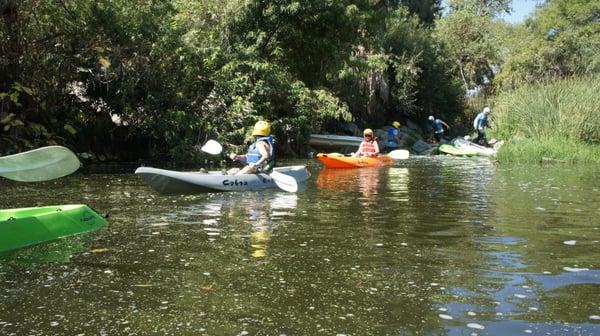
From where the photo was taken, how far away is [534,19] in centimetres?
3694

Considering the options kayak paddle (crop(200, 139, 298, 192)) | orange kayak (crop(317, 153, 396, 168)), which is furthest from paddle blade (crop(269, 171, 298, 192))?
orange kayak (crop(317, 153, 396, 168))

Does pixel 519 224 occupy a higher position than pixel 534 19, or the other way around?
pixel 534 19

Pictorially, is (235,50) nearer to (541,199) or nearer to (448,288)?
(541,199)

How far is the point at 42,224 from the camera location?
6.17 meters

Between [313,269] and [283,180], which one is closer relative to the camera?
[313,269]

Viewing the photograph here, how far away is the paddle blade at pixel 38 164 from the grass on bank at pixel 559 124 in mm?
14127

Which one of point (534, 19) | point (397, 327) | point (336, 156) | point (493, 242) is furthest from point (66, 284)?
point (534, 19)

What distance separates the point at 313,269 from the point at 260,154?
5734 millimetres

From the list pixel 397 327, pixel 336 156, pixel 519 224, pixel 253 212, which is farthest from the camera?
pixel 336 156

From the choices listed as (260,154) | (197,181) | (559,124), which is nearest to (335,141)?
(559,124)

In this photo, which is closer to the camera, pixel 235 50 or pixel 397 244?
pixel 397 244

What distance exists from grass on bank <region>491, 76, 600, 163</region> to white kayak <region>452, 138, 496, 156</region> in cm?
143

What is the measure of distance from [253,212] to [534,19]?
3339 centimetres

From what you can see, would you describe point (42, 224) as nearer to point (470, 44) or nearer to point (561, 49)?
point (561, 49)
